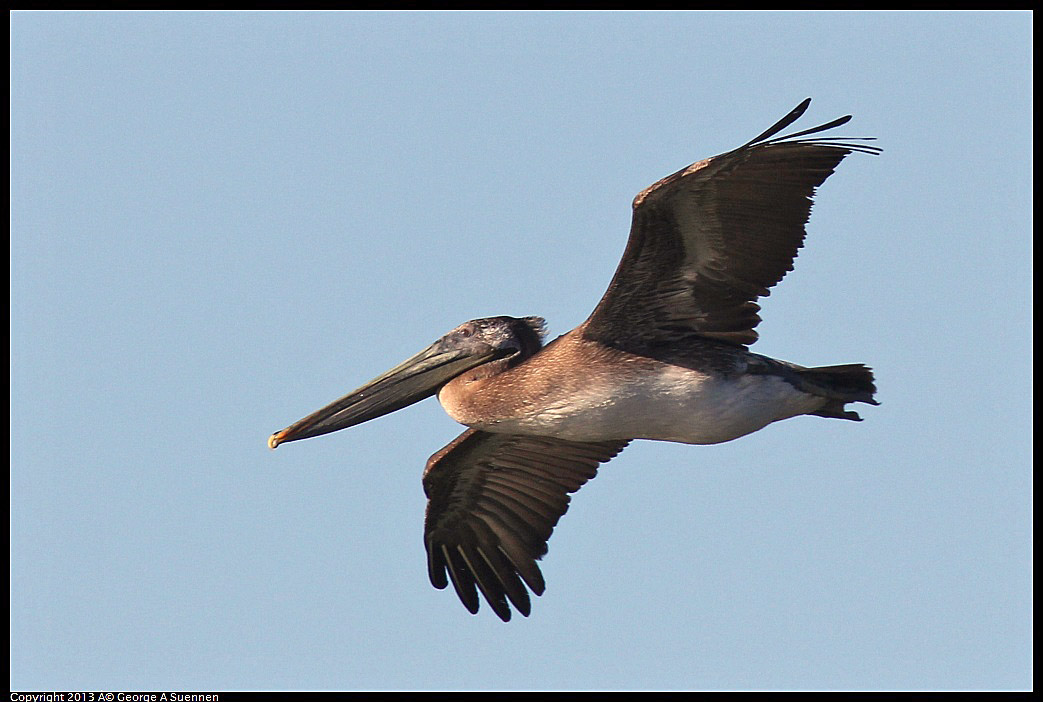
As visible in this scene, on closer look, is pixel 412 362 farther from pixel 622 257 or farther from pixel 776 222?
pixel 776 222

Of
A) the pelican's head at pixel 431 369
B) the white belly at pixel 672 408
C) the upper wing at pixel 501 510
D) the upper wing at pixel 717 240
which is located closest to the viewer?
the upper wing at pixel 717 240

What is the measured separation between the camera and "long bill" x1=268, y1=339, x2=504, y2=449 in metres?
10.4

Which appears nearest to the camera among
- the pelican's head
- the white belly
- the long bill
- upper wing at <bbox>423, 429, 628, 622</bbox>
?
the white belly

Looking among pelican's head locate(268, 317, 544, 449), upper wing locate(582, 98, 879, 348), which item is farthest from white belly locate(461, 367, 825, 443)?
pelican's head locate(268, 317, 544, 449)

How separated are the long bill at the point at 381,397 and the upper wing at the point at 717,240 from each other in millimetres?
1272

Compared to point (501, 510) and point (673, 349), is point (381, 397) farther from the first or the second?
point (673, 349)

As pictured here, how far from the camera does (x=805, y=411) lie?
32.2 ft

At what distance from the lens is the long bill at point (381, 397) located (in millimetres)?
10398

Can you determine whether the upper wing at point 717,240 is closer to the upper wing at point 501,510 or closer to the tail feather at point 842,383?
the tail feather at point 842,383

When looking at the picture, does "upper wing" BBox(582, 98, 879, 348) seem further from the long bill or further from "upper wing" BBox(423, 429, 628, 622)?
"upper wing" BBox(423, 429, 628, 622)

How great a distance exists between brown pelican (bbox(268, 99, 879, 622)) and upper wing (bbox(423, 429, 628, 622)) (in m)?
0.74

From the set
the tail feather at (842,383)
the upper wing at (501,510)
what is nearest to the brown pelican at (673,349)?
the tail feather at (842,383)

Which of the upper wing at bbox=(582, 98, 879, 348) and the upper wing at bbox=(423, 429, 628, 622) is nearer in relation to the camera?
the upper wing at bbox=(582, 98, 879, 348)
